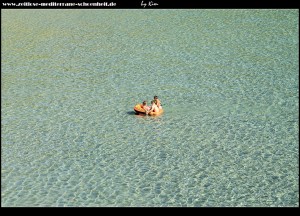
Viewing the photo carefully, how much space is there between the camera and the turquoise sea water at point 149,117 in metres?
8.48

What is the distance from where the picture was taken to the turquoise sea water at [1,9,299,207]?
334 inches

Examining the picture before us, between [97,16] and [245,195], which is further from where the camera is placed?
[97,16]

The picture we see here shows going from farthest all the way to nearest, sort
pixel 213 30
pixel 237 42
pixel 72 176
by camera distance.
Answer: pixel 213 30
pixel 237 42
pixel 72 176

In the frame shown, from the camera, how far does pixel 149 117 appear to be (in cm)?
1138

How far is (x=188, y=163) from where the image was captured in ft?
30.6

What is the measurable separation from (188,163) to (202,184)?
829 mm

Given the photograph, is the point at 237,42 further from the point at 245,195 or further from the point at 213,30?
the point at 245,195

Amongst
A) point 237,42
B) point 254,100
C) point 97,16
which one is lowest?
point 254,100

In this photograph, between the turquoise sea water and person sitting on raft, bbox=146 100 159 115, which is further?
person sitting on raft, bbox=146 100 159 115

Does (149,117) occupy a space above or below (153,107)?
below

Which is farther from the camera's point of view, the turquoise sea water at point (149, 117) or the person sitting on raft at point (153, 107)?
the person sitting on raft at point (153, 107)

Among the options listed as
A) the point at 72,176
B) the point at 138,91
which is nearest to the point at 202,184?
the point at 72,176
